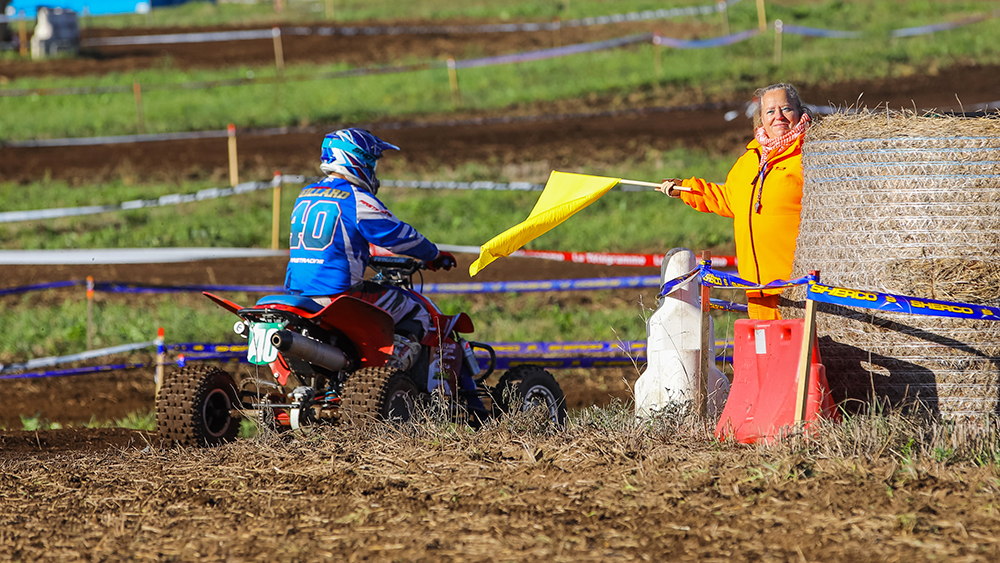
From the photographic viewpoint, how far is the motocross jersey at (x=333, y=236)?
19.9 ft

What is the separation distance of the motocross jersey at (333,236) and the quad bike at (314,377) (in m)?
0.21

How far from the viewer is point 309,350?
5727 mm

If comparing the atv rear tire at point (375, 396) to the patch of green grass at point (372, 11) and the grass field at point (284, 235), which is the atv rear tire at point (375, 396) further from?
the patch of green grass at point (372, 11)

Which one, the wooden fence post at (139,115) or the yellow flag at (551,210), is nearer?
the yellow flag at (551,210)

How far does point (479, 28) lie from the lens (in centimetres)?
3081

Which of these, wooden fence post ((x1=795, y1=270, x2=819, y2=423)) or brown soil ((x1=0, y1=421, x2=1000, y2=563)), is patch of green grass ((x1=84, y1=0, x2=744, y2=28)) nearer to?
wooden fence post ((x1=795, y1=270, x2=819, y2=423))

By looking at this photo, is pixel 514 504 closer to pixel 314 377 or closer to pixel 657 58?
pixel 314 377

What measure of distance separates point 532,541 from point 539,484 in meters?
0.58

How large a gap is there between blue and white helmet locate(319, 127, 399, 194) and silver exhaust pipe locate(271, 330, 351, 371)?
108cm

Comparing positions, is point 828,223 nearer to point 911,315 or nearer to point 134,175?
point 911,315

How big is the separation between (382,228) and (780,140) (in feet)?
7.85

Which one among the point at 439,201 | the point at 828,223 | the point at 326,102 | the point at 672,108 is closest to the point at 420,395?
the point at 828,223

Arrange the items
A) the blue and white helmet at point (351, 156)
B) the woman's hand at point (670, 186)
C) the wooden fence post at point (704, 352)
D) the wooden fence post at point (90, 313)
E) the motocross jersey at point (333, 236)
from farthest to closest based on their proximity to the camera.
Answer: the wooden fence post at point (90, 313) → the blue and white helmet at point (351, 156) → the motocross jersey at point (333, 236) → the woman's hand at point (670, 186) → the wooden fence post at point (704, 352)

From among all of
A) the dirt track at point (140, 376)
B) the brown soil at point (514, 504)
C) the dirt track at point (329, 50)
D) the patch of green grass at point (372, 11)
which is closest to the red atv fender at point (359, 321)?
the brown soil at point (514, 504)
